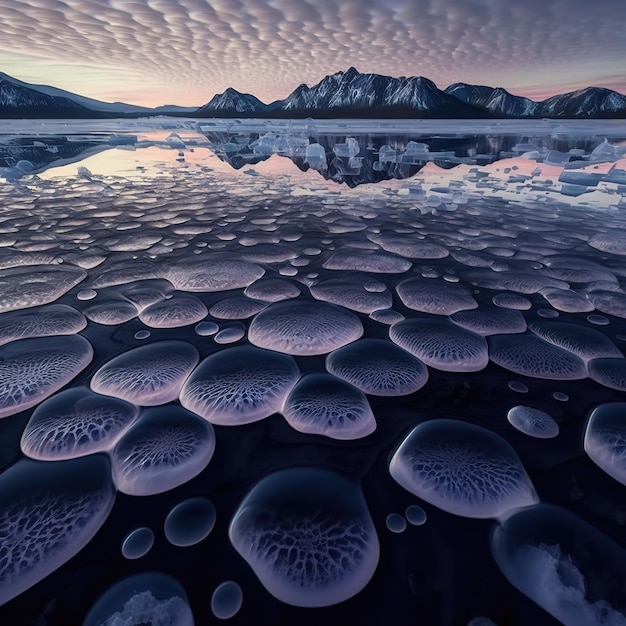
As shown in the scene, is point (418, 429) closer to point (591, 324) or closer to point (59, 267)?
point (591, 324)

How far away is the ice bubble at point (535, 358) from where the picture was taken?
6.62ft

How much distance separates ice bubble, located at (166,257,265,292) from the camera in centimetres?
308

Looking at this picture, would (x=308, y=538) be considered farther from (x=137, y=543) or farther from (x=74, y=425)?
(x=74, y=425)

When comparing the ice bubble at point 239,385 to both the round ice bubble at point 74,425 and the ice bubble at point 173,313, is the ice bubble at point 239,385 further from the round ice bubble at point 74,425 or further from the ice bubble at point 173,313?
the ice bubble at point 173,313

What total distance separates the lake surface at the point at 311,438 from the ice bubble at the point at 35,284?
0.08ft

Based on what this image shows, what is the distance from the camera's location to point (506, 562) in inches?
45.2

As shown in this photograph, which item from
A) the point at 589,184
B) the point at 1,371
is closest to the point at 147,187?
the point at 1,371

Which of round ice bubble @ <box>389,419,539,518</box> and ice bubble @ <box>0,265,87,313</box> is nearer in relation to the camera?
round ice bubble @ <box>389,419,539,518</box>

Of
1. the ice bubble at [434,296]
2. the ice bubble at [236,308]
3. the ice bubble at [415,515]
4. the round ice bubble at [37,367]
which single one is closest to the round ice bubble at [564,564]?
the ice bubble at [415,515]

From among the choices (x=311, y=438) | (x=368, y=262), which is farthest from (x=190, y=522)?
(x=368, y=262)

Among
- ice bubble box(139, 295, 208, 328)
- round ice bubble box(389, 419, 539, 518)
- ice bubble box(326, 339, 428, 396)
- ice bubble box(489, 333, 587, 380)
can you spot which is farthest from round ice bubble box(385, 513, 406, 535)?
ice bubble box(139, 295, 208, 328)

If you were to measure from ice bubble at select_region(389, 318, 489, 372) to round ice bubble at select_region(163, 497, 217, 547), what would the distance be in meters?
1.36

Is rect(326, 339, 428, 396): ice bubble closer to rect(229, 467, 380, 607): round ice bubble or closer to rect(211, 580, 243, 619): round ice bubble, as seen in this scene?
rect(229, 467, 380, 607): round ice bubble

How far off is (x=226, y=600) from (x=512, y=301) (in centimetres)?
267
